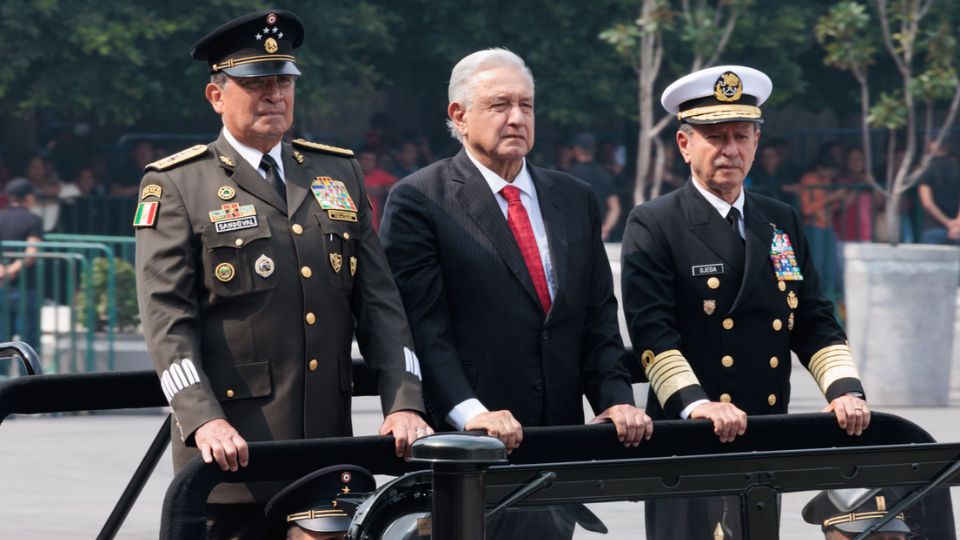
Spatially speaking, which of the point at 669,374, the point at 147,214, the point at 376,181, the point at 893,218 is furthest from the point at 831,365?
the point at 376,181

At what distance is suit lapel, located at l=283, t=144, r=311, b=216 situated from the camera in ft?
13.8

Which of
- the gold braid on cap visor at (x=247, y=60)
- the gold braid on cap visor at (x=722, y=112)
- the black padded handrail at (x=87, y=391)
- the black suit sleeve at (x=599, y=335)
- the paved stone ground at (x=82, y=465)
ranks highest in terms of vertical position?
the gold braid on cap visor at (x=247, y=60)

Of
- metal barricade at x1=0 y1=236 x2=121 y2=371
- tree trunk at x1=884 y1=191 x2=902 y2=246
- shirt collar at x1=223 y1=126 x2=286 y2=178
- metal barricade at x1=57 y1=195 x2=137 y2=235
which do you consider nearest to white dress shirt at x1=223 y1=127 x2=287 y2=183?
shirt collar at x1=223 y1=126 x2=286 y2=178

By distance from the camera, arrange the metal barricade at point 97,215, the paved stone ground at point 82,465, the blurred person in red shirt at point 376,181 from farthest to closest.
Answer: the metal barricade at point 97,215 < the blurred person in red shirt at point 376,181 < the paved stone ground at point 82,465

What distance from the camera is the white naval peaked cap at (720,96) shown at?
4.66 metres

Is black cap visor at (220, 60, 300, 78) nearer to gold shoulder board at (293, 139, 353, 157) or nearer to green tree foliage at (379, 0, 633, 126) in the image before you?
gold shoulder board at (293, 139, 353, 157)

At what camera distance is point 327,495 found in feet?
11.4

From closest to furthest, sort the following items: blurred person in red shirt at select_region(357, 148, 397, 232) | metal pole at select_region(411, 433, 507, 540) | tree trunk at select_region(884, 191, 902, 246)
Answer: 1. metal pole at select_region(411, 433, 507, 540)
2. tree trunk at select_region(884, 191, 902, 246)
3. blurred person in red shirt at select_region(357, 148, 397, 232)

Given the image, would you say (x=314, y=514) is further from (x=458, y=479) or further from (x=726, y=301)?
(x=726, y=301)

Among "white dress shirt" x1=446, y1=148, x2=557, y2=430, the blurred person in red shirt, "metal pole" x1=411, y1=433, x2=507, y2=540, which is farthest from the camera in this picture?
the blurred person in red shirt

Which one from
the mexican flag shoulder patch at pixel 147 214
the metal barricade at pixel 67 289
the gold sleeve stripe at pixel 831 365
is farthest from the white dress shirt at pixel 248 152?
the metal barricade at pixel 67 289

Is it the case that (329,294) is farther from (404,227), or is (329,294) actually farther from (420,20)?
(420,20)

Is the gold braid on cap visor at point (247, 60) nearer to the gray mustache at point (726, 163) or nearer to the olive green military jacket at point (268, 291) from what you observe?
the olive green military jacket at point (268, 291)

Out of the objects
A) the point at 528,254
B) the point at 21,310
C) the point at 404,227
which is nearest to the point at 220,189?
the point at 404,227
